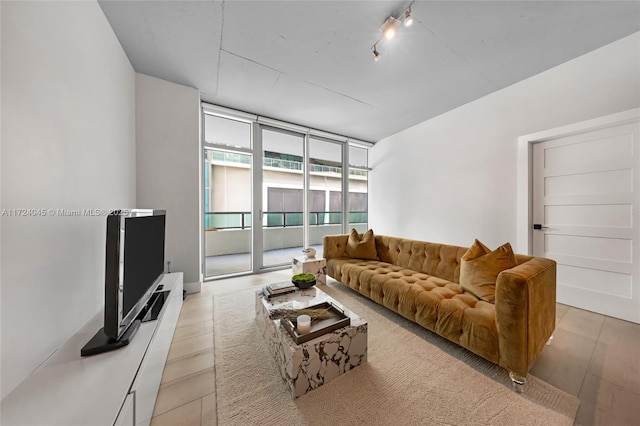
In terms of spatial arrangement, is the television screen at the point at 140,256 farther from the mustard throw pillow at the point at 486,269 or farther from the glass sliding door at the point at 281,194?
the mustard throw pillow at the point at 486,269

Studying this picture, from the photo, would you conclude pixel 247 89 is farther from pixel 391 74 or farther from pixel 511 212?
pixel 511 212

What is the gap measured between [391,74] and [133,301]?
331 centimetres

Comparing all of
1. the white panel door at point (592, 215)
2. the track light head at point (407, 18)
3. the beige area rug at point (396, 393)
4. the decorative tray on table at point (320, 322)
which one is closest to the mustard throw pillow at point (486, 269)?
the beige area rug at point (396, 393)

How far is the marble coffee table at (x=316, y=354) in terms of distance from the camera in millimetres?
1272

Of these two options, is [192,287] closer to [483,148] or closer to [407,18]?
[407,18]

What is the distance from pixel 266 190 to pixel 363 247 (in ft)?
6.68

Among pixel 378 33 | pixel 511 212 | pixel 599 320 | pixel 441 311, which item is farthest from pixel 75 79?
pixel 599 320

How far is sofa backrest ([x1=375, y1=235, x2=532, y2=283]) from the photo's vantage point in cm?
223

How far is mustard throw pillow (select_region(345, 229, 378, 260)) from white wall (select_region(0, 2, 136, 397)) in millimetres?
2660

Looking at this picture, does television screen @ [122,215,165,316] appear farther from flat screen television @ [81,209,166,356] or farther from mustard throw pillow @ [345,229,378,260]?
mustard throw pillow @ [345,229,378,260]

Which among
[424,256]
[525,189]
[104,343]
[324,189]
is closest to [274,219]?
[324,189]

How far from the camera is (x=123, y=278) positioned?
1131mm

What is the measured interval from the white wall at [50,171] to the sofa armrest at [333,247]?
2.39 metres

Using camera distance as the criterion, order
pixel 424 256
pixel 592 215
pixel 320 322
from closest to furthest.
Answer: pixel 320 322 → pixel 592 215 → pixel 424 256
